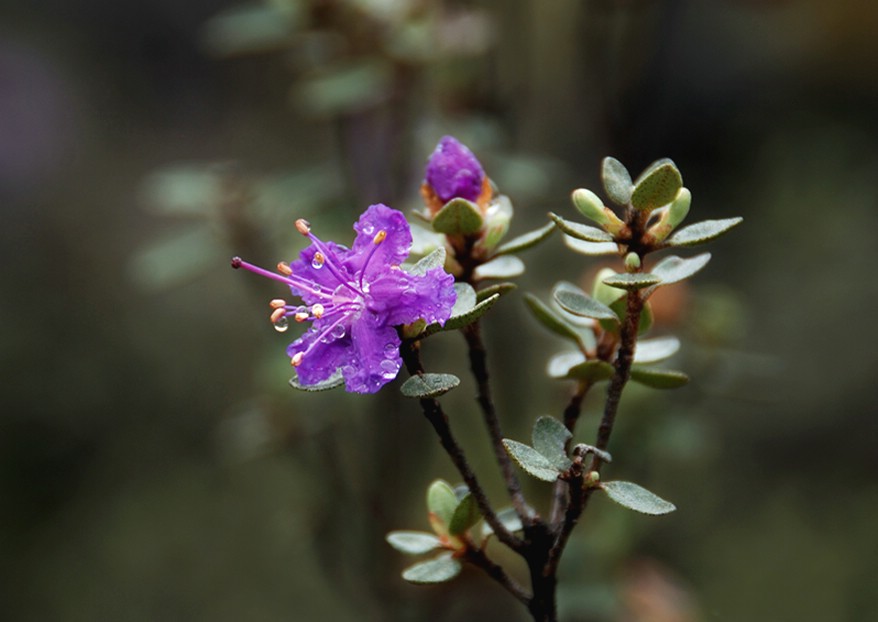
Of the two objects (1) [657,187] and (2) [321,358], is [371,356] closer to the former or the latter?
(2) [321,358]

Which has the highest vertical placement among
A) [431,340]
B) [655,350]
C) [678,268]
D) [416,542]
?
[678,268]

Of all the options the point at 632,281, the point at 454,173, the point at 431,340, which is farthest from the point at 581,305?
the point at 431,340

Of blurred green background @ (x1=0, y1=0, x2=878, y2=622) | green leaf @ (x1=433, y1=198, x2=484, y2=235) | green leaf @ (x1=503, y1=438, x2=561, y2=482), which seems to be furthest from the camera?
blurred green background @ (x1=0, y1=0, x2=878, y2=622)

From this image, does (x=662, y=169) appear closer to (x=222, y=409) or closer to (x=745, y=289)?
(x=745, y=289)

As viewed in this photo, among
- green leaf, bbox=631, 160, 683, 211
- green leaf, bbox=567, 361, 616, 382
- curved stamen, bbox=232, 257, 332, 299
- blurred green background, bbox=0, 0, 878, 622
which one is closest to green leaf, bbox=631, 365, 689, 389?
green leaf, bbox=567, 361, 616, 382

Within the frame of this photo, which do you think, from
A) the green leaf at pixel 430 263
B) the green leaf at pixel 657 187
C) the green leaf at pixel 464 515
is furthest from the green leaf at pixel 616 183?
the green leaf at pixel 464 515

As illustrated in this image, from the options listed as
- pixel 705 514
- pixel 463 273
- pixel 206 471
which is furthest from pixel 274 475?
pixel 463 273

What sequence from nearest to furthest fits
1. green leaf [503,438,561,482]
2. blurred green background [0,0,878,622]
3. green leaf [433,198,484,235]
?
green leaf [503,438,561,482], green leaf [433,198,484,235], blurred green background [0,0,878,622]

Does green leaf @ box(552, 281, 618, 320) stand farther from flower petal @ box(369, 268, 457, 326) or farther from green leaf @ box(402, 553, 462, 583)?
green leaf @ box(402, 553, 462, 583)
